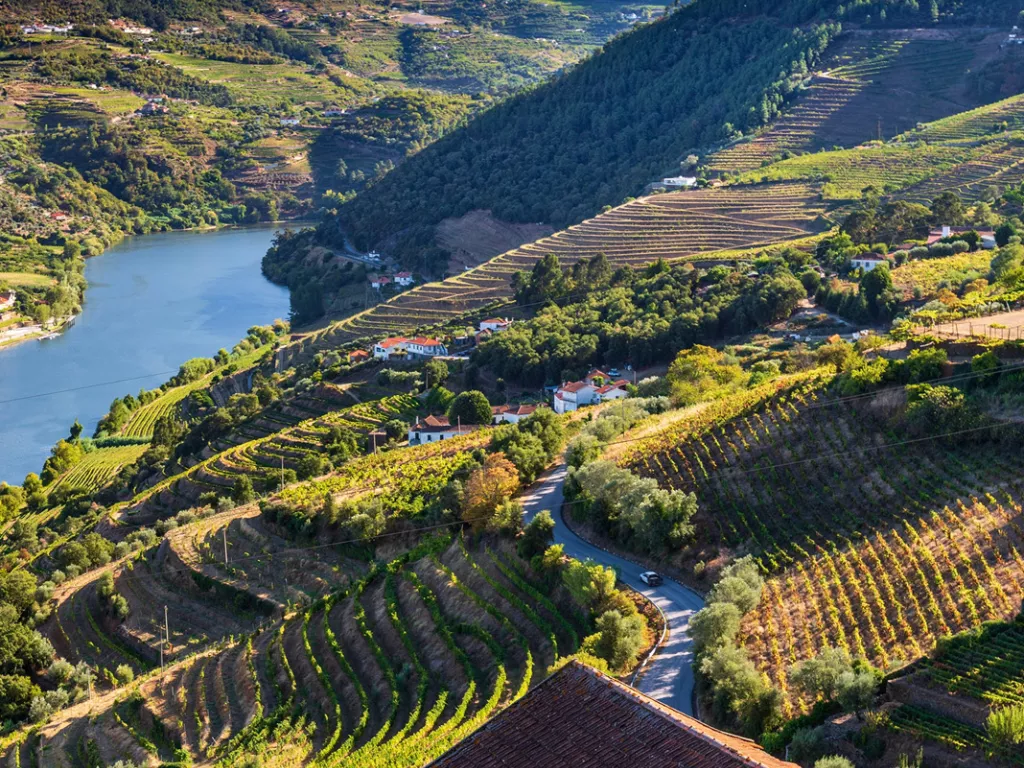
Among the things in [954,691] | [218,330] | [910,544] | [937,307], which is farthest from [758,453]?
[218,330]

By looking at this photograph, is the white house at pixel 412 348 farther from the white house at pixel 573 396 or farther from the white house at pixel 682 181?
the white house at pixel 682 181

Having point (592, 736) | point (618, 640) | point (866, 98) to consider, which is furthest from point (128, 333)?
point (592, 736)

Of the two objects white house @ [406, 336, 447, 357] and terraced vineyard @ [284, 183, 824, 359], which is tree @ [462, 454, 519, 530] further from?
terraced vineyard @ [284, 183, 824, 359]

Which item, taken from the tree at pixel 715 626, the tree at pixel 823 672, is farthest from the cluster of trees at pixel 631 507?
the tree at pixel 823 672

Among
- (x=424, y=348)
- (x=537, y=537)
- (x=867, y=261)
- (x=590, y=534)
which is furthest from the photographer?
(x=424, y=348)

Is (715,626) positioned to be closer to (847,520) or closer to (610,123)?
(847,520)

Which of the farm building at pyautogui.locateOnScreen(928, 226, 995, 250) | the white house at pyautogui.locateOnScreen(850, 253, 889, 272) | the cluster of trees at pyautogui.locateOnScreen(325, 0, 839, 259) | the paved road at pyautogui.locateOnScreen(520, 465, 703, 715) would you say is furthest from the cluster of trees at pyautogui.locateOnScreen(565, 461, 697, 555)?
the cluster of trees at pyautogui.locateOnScreen(325, 0, 839, 259)
